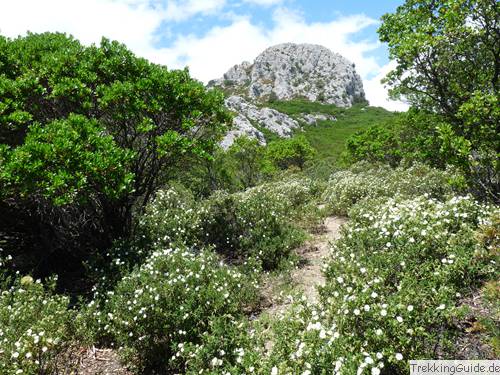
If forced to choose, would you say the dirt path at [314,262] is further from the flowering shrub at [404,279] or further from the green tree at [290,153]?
the green tree at [290,153]

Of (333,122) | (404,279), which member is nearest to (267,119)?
(333,122)

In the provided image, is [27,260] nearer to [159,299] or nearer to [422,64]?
[159,299]

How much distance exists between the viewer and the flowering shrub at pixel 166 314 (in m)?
5.52

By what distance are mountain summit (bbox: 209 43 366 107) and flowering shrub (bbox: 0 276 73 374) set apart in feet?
445

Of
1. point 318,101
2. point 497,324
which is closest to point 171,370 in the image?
point 497,324

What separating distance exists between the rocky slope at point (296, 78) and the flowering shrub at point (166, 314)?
407 feet

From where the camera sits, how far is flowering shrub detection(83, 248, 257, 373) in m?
5.52

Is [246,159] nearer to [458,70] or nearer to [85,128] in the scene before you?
[458,70]

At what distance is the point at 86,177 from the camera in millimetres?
6453

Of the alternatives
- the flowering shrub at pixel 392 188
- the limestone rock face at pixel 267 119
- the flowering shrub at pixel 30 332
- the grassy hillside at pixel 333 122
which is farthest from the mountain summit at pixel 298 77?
the flowering shrub at pixel 30 332

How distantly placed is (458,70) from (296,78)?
481 feet

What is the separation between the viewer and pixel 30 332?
5.04 m

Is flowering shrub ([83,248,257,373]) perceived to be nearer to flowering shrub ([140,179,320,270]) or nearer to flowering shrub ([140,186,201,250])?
flowering shrub ([140,186,201,250])

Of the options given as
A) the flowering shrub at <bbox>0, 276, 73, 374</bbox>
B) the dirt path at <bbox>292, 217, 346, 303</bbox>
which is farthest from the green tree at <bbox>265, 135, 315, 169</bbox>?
the flowering shrub at <bbox>0, 276, 73, 374</bbox>
